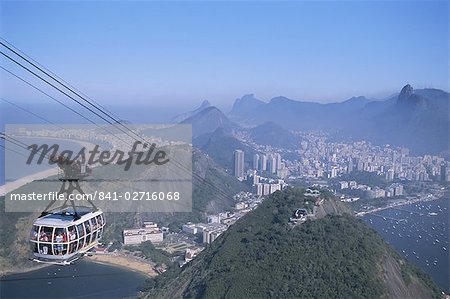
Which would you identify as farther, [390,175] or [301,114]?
[301,114]

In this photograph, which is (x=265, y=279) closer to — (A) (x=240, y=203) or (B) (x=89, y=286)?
(B) (x=89, y=286)

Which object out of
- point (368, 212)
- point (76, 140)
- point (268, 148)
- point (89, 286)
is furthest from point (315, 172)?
point (89, 286)

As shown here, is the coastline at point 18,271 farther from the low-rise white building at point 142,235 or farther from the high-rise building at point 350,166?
the high-rise building at point 350,166

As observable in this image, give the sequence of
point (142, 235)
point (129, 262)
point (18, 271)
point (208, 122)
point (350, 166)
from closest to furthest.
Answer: point (18, 271)
point (129, 262)
point (142, 235)
point (350, 166)
point (208, 122)

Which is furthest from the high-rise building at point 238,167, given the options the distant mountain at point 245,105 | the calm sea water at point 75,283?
the distant mountain at point 245,105

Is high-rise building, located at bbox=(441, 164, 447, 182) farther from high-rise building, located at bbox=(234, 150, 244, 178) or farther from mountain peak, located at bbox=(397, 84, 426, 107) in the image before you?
mountain peak, located at bbox=(397, 84, 426, 107)

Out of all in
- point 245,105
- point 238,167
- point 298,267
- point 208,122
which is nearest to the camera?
point 298,267

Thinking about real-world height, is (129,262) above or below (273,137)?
below

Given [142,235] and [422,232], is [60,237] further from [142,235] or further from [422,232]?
[422,232]

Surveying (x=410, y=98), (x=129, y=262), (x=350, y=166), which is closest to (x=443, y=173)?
(x=350, y=166)
